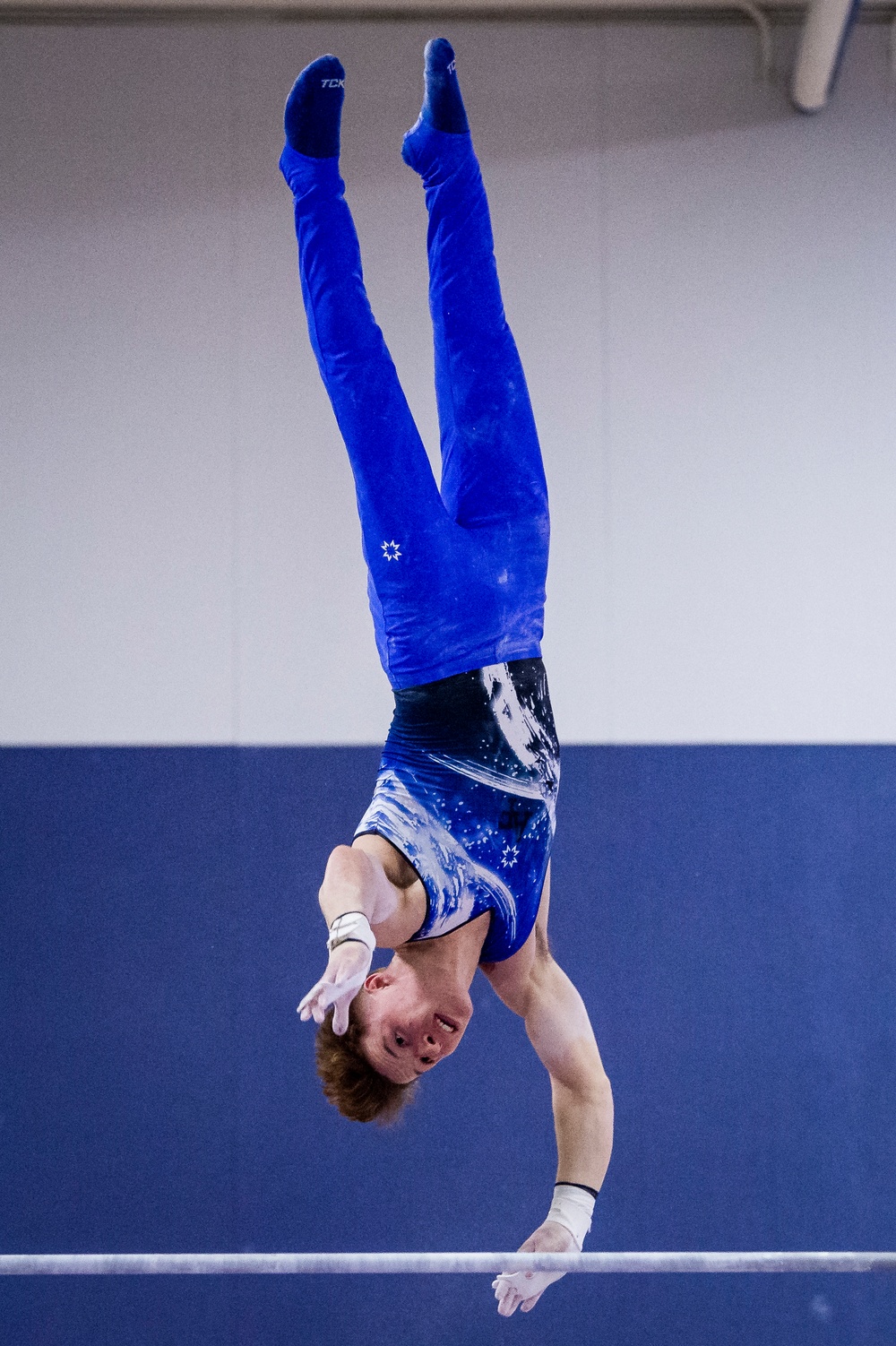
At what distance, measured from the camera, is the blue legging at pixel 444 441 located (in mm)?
2658

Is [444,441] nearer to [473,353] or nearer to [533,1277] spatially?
[473,353]

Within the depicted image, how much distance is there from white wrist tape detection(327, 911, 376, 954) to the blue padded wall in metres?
1.70

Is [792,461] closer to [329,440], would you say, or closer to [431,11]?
[329,440]

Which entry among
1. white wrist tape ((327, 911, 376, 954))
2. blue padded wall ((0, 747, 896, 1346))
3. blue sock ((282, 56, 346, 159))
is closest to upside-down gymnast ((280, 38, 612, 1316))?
blue sock ((282, 56, 346, 159))

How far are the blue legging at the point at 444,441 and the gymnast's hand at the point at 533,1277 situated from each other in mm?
1259

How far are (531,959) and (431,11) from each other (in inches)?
116

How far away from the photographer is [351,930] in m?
1.99

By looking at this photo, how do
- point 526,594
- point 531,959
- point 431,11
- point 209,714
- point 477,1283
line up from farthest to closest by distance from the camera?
point 431,11, point 209,714, point 477,1283, point 531,959, point 526,594

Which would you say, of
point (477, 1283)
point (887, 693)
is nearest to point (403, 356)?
point (887, 693)

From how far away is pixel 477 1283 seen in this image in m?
3.56

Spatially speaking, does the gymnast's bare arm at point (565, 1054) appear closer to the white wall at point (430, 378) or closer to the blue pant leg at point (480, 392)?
the blue pant leg at point (480, 392)

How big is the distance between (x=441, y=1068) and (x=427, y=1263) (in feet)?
4.62

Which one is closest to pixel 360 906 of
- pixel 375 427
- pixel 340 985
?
pixel 340 985

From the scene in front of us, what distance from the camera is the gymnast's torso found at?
263cm
